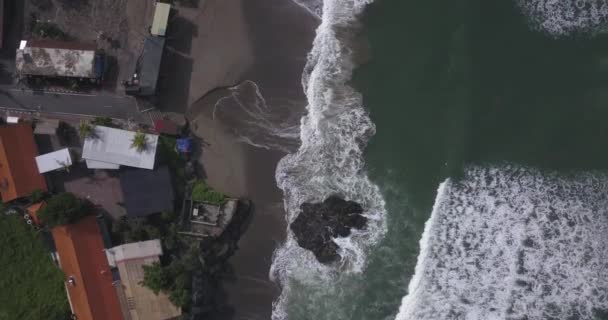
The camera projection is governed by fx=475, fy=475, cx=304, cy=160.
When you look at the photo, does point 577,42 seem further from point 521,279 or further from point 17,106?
point 17,106

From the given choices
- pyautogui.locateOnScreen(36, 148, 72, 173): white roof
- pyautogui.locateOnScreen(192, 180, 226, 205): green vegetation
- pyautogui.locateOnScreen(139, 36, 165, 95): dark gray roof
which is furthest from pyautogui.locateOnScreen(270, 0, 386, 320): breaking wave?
pyautogui.locateOnScreen(36, 148, 72, 173): white roof

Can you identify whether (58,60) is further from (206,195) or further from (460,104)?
(460,104)

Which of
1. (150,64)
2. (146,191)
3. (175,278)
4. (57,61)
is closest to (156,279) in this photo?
(175,278)

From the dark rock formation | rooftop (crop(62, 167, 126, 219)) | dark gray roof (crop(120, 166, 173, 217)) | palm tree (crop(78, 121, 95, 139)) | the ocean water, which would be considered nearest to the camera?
the ocean water

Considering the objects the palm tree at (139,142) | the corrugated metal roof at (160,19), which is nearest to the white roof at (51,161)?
the palm tree at (139,142)

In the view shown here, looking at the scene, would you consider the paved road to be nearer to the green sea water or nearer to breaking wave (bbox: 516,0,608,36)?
the green sea water
